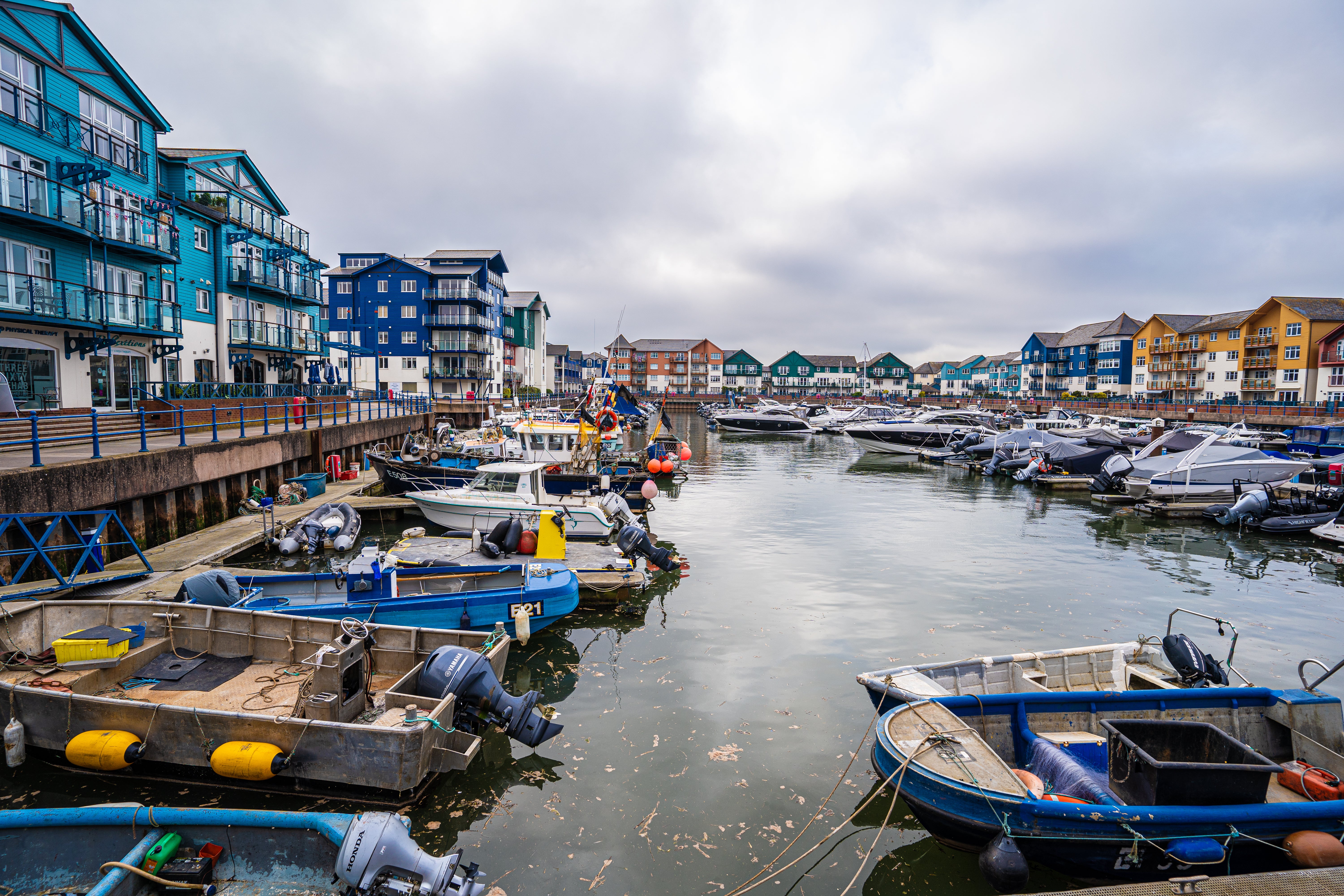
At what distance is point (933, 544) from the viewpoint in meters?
20.2

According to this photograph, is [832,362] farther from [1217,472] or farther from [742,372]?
[1217,472]

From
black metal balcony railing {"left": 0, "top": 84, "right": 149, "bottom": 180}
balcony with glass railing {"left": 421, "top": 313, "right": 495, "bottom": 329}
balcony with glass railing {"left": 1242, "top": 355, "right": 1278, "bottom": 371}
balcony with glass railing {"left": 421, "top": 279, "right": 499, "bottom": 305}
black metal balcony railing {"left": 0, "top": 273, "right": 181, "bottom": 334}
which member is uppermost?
balcony with glass railing {"left": 421, "top": 279, "right": 499, "bottom": 305}

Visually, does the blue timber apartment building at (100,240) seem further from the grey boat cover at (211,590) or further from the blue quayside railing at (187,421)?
the grey boat cover at (211,590)

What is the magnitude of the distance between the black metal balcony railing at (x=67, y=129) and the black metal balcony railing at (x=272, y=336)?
339 inches

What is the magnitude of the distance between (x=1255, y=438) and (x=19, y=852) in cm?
5229

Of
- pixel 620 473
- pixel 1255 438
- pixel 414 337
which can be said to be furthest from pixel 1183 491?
pixel 414 337

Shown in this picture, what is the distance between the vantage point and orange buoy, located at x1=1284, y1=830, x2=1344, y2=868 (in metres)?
5.26

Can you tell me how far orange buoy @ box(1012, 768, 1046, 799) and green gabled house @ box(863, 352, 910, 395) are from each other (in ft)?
449

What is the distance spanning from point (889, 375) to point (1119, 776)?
14073 cm

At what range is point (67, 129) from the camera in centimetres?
2183

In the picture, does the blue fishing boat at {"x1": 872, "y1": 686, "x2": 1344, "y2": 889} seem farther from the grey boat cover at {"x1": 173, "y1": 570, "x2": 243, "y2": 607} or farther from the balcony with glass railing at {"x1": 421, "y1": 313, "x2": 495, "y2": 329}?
the balcony with glass railing at {"x1": 421, "y1": 313, "x2": 495, "y2": 329}

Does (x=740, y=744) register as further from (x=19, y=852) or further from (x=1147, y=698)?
(x=19, y=852)

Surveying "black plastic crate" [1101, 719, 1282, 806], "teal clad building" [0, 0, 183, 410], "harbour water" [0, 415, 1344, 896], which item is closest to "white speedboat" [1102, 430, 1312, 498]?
"harbour water" [0, 415, 1344, 896]

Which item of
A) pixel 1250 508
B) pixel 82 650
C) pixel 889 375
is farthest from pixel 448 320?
pixel 889 375
